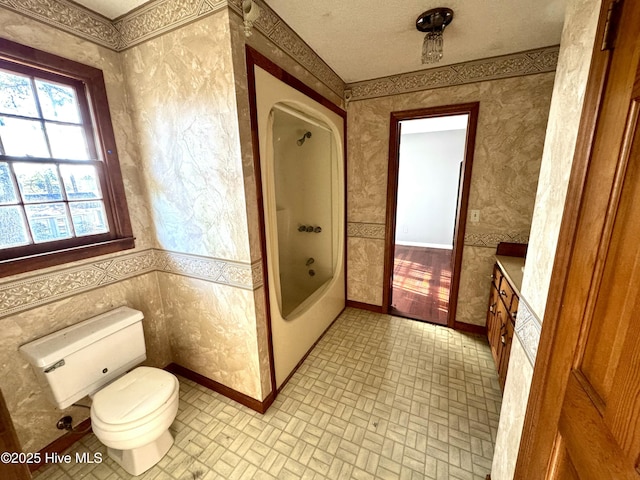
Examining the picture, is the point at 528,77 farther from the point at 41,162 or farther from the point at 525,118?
the point at 41,162

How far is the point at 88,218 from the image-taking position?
58.8 inches

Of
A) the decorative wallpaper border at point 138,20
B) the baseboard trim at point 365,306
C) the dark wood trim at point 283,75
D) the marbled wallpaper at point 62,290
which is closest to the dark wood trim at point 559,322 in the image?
the dark wood trim at point 283,75

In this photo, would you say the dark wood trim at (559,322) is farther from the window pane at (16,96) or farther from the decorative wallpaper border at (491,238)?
the window pane at (16,96)

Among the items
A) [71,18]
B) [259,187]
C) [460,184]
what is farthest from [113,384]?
[460,184]

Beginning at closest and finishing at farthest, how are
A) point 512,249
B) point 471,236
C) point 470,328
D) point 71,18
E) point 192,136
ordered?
point 71,18
point 192,136
point 512,249
point 471,236
point 470,328

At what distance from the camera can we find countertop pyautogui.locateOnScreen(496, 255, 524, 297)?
1.53 metres

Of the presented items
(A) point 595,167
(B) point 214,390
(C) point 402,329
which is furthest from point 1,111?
(C) point 402,329

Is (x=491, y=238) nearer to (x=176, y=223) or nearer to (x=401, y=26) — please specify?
→ (x=401, y=26)

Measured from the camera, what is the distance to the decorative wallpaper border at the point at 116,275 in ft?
4.01

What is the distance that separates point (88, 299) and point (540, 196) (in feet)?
7.53

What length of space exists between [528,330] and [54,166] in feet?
7.77

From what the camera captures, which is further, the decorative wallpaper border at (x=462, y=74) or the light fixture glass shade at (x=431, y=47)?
the decorative wallpaper border at (x=462, y=74)

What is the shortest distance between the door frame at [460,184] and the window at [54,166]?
2.14 meters

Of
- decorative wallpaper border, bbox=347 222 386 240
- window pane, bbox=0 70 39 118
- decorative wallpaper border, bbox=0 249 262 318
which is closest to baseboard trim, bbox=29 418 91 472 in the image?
decorative wallpaper border, bbox=0 249 262 318
